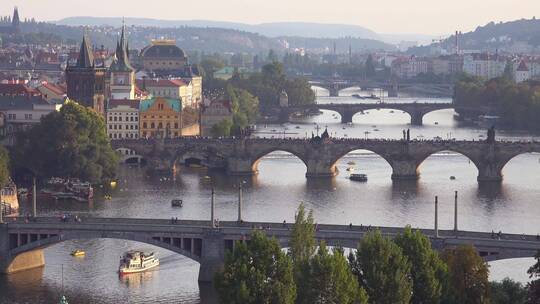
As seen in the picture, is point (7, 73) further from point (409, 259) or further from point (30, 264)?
point (409, 259)

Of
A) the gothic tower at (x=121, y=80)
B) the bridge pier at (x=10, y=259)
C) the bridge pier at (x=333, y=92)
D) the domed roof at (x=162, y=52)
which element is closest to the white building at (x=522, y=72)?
the bridge pier at (x=333, y=92)

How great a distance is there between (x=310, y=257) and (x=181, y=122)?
46.8 metres

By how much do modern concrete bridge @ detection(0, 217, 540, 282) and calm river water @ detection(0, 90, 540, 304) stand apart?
724 millimetres

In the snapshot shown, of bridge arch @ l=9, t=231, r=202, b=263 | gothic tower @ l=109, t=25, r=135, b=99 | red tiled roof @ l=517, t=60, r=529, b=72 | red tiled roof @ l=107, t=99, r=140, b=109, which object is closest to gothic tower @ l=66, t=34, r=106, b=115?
red tiled roof @ l=107, t=99, r=140, b=109

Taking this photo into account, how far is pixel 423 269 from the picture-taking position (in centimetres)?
3784

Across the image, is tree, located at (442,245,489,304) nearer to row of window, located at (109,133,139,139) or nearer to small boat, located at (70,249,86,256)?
small boat, located at (70,249,86,256)

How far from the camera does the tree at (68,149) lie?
69.4 m

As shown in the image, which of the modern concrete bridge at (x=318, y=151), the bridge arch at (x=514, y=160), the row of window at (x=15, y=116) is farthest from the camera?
the row of window at (x=15, y=116)

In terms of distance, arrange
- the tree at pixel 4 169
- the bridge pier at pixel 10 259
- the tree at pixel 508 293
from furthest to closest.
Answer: the tree at pixel 4 169
the bridge pier at pixel 10 259
the tree at pixel 508 293

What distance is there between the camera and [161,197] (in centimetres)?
6544

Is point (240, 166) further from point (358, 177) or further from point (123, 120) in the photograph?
point (123, 120)

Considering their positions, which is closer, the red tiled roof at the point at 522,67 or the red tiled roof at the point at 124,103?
the red tiled roof at the point at 124,103

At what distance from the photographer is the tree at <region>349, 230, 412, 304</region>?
37.0 m

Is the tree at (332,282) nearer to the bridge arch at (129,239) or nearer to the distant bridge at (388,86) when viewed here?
the bridge arch at (129,239)
